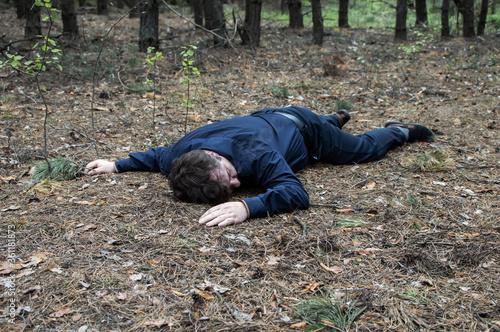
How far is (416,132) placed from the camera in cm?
493

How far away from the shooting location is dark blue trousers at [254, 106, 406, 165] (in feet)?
13.7

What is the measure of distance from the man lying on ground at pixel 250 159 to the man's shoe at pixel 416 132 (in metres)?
0.72

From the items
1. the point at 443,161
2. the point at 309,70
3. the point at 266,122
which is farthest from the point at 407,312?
the point at 309,70

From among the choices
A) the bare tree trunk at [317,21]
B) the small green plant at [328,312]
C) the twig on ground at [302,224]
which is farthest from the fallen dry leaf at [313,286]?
the bare tree trunk at [317,21]

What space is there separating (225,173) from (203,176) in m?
0.19

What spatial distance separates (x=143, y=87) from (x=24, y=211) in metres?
4.41

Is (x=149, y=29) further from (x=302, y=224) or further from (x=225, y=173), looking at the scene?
(x=302, y=224)

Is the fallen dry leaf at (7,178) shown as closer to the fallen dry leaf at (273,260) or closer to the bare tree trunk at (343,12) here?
the fallen dry leaf at (273,260)

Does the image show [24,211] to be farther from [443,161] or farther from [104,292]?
[443,161]

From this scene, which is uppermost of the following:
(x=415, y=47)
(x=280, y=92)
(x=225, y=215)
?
(x=415, y=47)

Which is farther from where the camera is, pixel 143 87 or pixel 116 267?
pixel 143 87

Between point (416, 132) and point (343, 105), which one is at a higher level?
point (343, 105)

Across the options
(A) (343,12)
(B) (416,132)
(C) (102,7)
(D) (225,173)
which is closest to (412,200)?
(D) (225,173)

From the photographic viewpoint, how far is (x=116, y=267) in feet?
8.20
